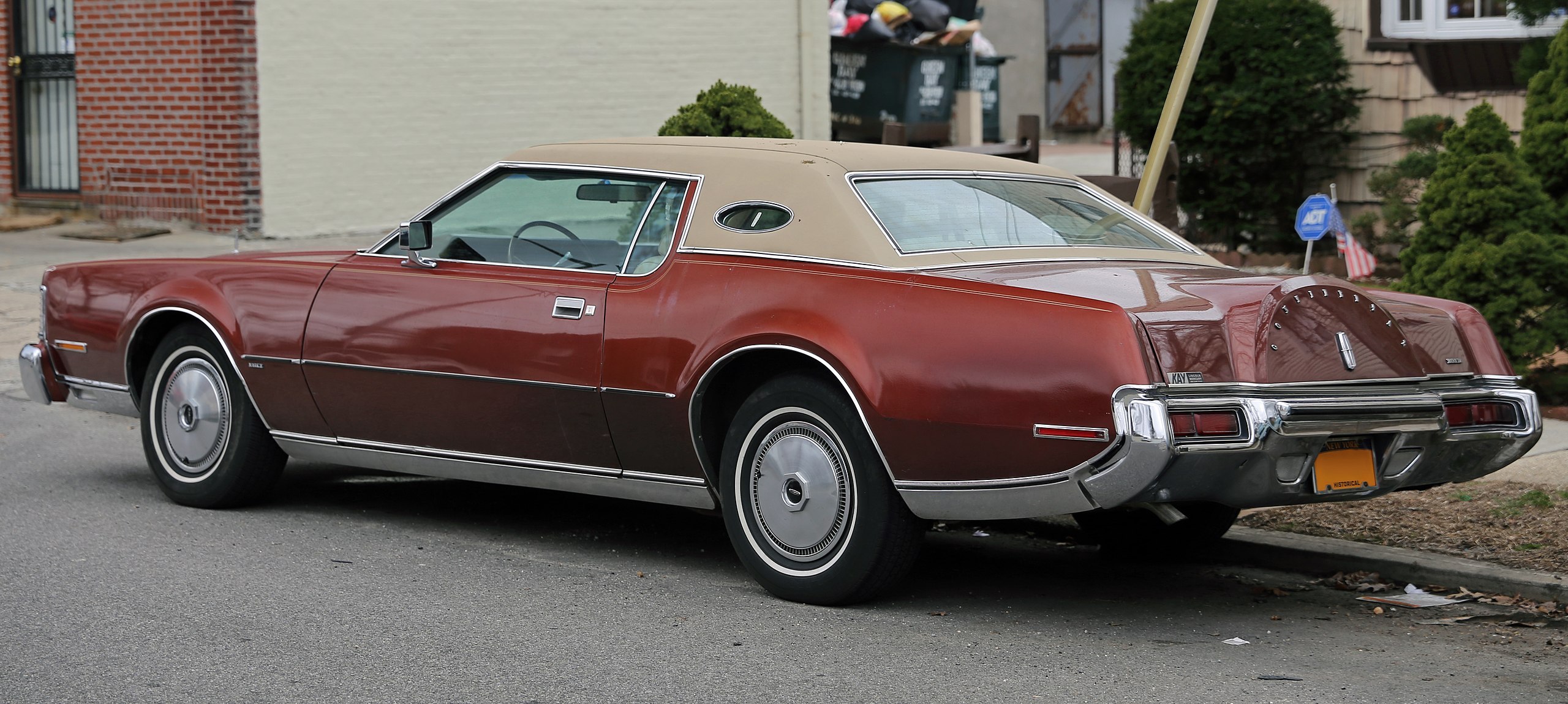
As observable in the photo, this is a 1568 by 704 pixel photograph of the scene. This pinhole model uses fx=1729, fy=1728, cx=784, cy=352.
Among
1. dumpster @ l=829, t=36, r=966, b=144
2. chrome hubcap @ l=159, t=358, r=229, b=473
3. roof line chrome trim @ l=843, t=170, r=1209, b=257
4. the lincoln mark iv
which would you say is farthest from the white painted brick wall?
roof line chrome trim @ l=843, t=170, r=1209, b=257

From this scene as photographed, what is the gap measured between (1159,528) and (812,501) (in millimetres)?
1529

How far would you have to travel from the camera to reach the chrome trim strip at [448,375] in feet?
18.4

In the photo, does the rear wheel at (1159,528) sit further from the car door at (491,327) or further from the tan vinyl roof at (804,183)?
the car door at (491,327)

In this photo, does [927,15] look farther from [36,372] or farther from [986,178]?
[986,178]

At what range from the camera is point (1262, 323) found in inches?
186

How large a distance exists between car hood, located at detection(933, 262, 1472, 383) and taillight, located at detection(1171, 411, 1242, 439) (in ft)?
0.31

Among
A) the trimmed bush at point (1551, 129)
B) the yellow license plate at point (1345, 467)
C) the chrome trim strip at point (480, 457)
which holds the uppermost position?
the trimmed bush at point (1551, 129)

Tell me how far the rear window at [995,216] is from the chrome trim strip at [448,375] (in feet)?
3.65

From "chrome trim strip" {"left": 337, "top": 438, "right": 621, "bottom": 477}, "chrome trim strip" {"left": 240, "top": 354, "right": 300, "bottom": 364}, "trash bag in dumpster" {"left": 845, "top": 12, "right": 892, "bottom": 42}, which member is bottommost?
"chrome trim strip" {"left": 337, "top": 438, "right": 621, "bottom": 477}

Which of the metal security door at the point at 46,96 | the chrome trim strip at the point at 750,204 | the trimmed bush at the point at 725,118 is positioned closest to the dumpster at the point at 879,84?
the metal security door at the point at 46,96

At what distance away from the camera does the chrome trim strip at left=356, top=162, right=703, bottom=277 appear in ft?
18.4

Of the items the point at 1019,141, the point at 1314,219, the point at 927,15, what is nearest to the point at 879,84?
the point at 927,15

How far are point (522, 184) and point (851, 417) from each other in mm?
1807

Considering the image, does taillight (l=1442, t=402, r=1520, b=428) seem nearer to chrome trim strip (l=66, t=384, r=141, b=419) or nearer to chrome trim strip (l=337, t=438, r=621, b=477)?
chrome trim strip (l=337, t=438, r=621, b=477)
